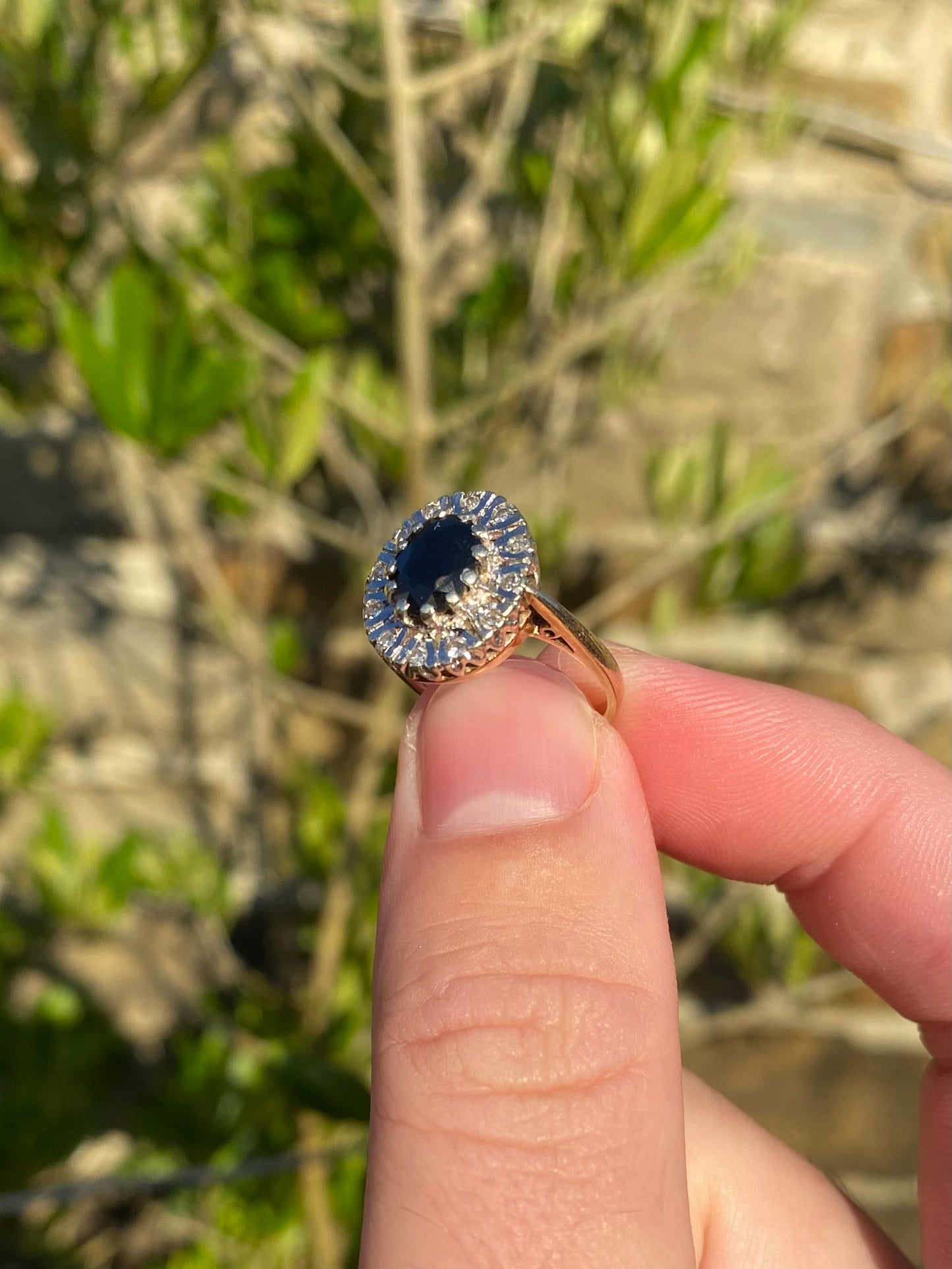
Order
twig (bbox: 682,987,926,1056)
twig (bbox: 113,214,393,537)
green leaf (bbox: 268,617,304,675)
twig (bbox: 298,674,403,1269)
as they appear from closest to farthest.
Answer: twig (bbox: 113,214,393,537) → twig (bbox: 298,674,403,1269) → green leaf (bbox: 268,617,304,675) → twig (bbox: 682,987,926,1056)

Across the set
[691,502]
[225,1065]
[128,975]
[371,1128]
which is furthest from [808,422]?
[128,975]

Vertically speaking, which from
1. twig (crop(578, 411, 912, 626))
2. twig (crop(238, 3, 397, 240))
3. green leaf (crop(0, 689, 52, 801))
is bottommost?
green leaf (crop(0, 689, 52, 801))

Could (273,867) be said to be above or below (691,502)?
below

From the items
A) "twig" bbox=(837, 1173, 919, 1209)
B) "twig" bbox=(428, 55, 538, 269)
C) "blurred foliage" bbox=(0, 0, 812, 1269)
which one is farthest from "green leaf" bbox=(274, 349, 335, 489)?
"twig" bbox=(837, 1173, 919, 1209)

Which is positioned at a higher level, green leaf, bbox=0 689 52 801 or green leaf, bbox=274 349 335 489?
green leaf, bbox=274 349 335 489

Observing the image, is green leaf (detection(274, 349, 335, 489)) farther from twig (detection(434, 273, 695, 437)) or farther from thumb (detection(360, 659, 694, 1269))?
thumb (detection(360, 659, 694, 1269))

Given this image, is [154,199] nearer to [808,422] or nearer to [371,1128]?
[808,422]

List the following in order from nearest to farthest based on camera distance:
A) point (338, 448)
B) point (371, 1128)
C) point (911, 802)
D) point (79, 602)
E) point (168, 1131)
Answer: point (371, 1128)
point (911, 802)
point (338, 448)
point (168, 1131)
point (79, 602)
